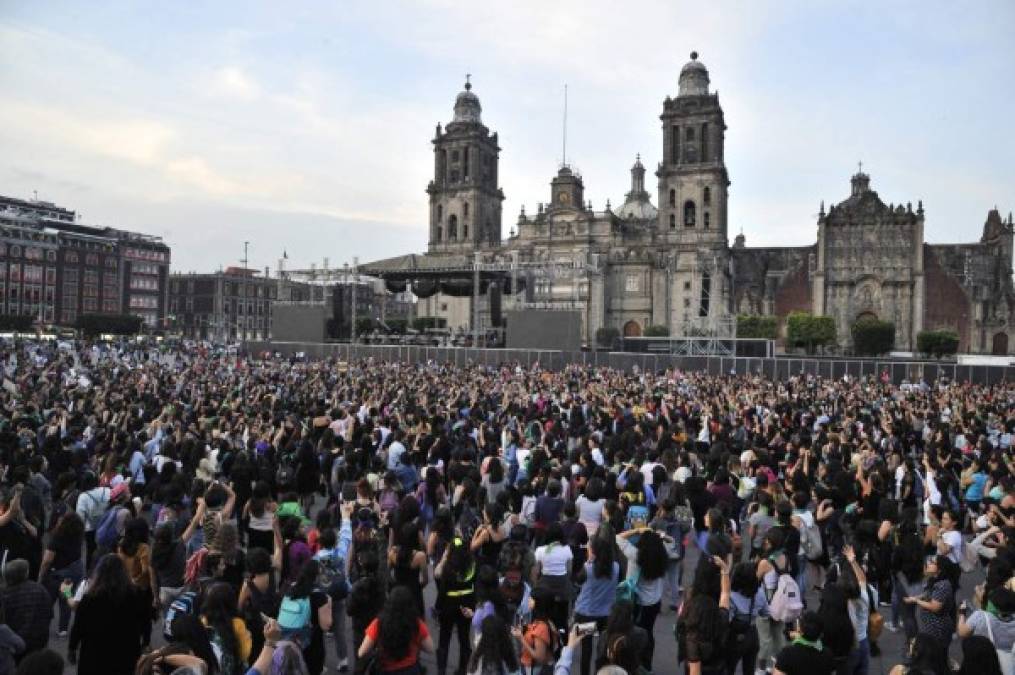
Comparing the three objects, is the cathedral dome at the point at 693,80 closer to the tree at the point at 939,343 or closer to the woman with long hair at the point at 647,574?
the tree at the point at 939,343

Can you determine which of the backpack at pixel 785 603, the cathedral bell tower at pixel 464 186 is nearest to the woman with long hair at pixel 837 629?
the backpack at pixel 785 603

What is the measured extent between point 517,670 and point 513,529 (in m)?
1.93

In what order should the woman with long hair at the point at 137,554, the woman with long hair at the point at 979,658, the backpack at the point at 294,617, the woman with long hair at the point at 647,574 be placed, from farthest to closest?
the woman with long hair at the point at 647,574
the woman with long hair at the point at 137,554
the backpack at the point at 294,617
the woman with long hair at the point at 979,658

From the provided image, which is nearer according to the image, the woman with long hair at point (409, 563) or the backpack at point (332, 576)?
the backpack at point (332, 576)

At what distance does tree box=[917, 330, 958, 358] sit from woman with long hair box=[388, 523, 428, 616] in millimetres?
55477

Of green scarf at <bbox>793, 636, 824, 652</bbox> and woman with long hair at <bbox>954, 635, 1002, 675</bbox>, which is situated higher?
woman with long hair at <bbox>954, 635, 1002, 675</bbox>

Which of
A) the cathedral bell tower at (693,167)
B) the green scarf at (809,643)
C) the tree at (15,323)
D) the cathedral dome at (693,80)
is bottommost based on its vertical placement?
the green scarf at (809,643)

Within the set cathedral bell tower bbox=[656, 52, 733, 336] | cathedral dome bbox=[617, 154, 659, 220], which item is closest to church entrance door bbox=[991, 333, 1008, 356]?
cathedral bell tower bbox=[656, 52, 733, 336]

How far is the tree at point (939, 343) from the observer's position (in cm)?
5238

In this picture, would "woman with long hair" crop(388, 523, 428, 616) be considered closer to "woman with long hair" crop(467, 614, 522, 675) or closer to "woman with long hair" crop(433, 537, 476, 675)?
"woman with long hair" crop(433, 537, 476, 675)

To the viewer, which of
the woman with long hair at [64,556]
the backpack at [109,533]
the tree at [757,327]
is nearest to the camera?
the woman with long hair at [64,556]

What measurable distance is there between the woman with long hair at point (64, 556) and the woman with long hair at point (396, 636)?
10.0 feet

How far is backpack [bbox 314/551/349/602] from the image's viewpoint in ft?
18.5

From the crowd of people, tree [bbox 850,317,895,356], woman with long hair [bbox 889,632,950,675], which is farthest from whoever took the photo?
tree [bbox 850,317,895,356]
